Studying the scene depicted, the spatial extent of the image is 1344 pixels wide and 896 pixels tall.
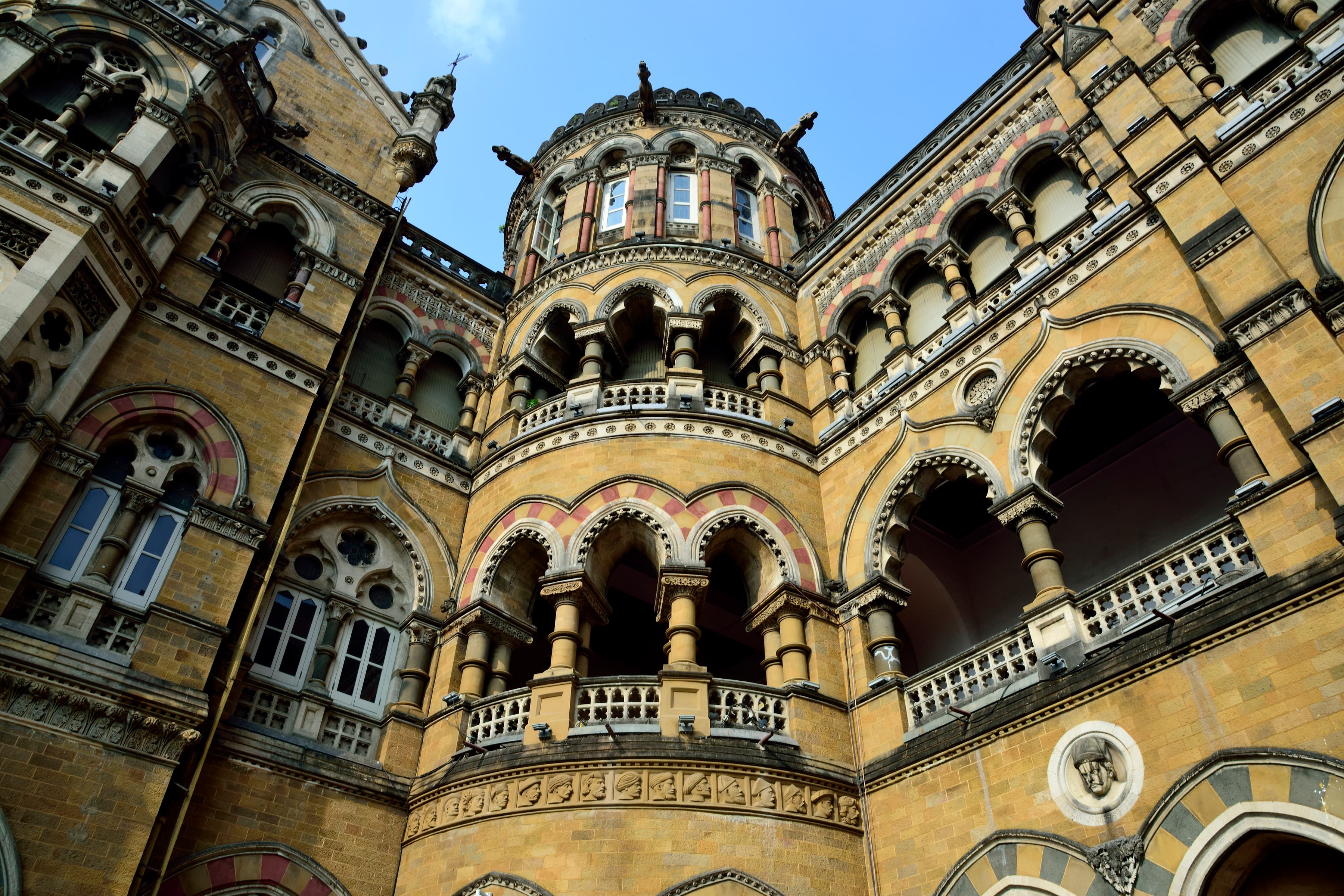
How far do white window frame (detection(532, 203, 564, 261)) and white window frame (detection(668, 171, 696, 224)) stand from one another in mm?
2454

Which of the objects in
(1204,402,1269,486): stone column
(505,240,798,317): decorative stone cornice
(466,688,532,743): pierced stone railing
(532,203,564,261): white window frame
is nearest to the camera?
(1204,402,1269,486): stone column

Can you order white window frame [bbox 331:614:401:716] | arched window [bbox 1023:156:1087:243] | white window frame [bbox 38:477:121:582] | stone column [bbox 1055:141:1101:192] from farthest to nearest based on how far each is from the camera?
arched window [bbox 1023:156:1087:243] → stone column [bbox 1055:141:1101:192] → white window frame [bbox 331:614:401:716] → white window frame [bbox 38:477:121:582]

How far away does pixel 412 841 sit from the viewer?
1147cm

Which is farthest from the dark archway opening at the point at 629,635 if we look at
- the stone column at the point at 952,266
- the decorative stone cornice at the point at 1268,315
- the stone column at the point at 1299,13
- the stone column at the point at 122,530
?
the stone column at the point at 1299,13

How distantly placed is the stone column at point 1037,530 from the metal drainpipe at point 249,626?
9511mm

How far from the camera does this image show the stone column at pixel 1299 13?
11664mm

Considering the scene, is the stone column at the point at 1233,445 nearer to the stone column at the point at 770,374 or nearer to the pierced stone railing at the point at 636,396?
the stone column at the point at 770,374

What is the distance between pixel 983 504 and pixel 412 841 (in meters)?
10.5

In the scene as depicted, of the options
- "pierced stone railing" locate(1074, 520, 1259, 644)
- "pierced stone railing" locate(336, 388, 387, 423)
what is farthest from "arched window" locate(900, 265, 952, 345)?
"pierced stone railing" locate(336, 388, 387, 423)

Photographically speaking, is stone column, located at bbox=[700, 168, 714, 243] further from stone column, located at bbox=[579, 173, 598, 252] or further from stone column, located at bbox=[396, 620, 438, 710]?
stone column, located at bbox=[396, 620, 438, 710]

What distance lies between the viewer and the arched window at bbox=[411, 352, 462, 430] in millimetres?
16766

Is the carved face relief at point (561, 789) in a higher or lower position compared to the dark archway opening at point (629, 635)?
lower

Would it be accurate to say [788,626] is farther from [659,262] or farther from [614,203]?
[614,203]

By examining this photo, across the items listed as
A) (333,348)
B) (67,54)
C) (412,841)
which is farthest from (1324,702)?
(67,54)
